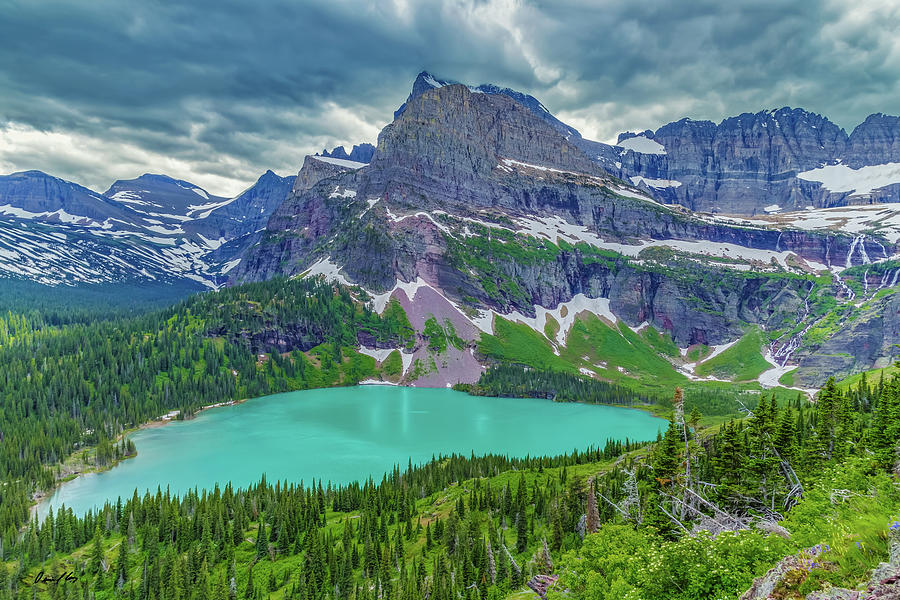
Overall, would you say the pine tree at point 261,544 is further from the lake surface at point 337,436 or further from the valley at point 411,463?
the lake surface at point 337,436

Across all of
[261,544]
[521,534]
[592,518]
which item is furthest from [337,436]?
[592,518]

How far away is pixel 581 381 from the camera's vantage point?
173 m

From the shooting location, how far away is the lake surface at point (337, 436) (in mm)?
82688

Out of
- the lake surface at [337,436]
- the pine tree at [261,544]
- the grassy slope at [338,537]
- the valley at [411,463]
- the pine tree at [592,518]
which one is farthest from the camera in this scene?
the lake surface at [337,436]

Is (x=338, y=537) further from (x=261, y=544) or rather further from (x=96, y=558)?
(x=96, y=558)

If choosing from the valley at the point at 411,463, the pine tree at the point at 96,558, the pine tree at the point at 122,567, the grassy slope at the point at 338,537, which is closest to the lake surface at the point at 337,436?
the valley at the point at 411,463

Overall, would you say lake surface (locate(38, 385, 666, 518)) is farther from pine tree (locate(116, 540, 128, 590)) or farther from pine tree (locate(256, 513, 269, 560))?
pine tree (locate(256, 513, 269, 560))

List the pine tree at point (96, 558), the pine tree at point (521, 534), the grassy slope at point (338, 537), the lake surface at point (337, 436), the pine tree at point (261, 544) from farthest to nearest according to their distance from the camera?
the lake surface at point (337, 436), the pine tree at point (261, 544), the pine tree at point (96, 558), the grassy slope at point (338, 537), the pine tree at point (521, 534)

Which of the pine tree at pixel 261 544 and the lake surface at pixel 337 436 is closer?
the pine tree at pixel 261 544

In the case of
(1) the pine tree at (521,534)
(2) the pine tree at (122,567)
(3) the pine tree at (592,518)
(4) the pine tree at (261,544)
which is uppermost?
(3) the pine tree at (592,518)

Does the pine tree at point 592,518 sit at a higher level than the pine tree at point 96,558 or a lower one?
higher

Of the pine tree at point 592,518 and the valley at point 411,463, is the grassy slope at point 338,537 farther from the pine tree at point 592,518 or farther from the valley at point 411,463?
the pine tree at point 592,518

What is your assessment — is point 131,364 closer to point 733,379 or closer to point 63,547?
point 63,547

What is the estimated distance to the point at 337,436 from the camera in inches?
4245
